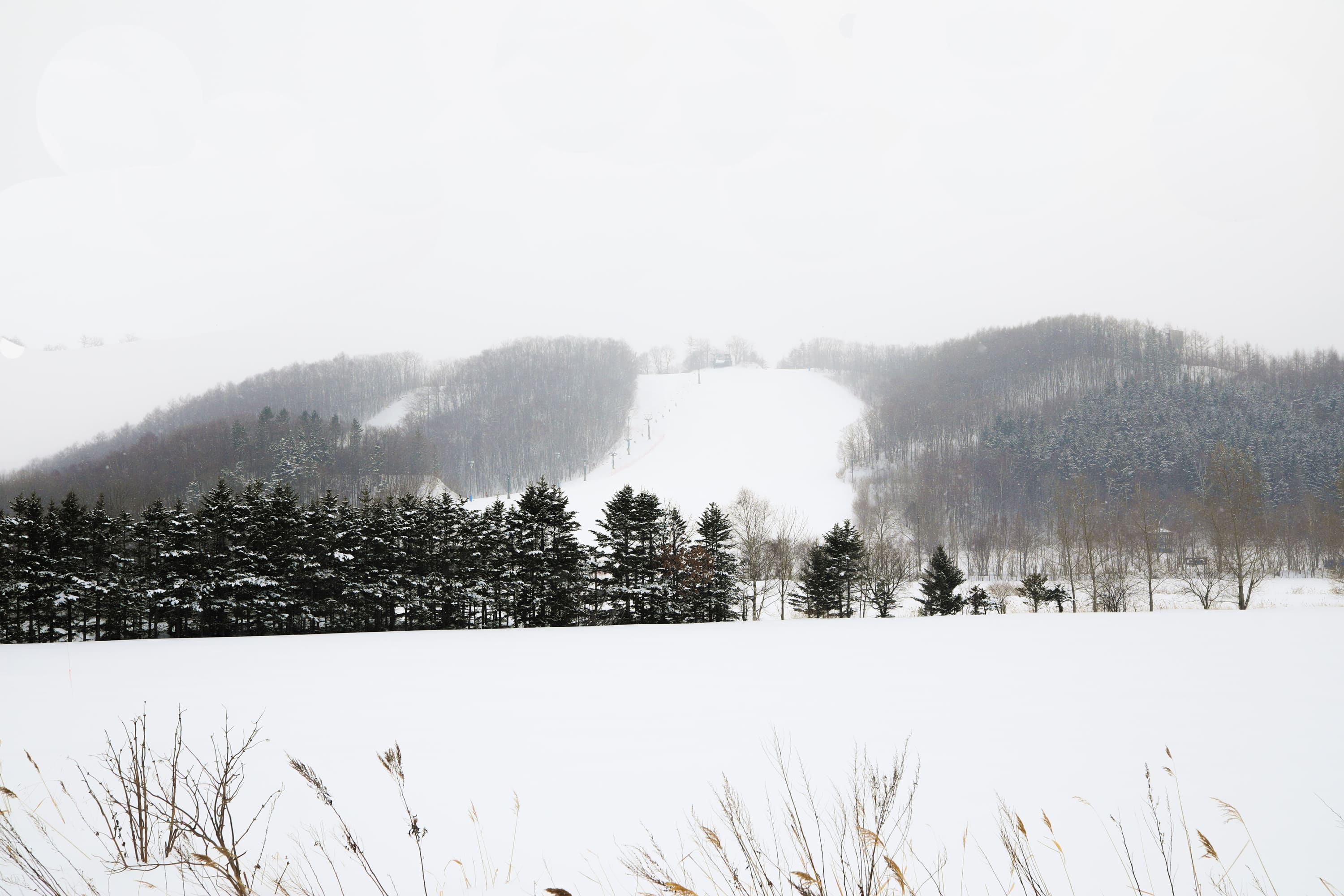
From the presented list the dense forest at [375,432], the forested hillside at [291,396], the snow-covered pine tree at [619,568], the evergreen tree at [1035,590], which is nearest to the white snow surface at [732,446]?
the dense forest at [375,432]

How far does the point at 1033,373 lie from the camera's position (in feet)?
452

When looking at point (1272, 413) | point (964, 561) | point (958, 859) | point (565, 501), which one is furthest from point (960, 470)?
point (958, 859)

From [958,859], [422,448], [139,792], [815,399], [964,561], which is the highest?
[815,399]

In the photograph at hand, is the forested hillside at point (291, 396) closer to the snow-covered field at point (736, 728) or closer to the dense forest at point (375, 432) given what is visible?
the dense forest at point (375, 432)

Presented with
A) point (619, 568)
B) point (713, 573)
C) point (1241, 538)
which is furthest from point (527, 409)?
point (1241, 538)

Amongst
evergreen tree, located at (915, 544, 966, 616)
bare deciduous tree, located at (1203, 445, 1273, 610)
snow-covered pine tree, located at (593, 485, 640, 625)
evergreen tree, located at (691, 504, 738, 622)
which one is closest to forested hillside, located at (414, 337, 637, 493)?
snow-covered pine tree, located at (593, 485, 640, 625)

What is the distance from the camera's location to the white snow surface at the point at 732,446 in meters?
84.8

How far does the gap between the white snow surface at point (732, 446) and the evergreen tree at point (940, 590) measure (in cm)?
2930

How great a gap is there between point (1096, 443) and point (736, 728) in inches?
4302

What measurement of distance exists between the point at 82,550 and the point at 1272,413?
498 ft

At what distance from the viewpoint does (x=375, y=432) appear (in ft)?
387

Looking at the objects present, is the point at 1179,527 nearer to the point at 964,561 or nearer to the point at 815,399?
the point at 964,561

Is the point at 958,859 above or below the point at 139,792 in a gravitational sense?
below

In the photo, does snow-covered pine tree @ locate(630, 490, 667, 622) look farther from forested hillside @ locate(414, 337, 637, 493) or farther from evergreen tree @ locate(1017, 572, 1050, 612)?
forested hillside @ locate(414, 337, 637, 493)
